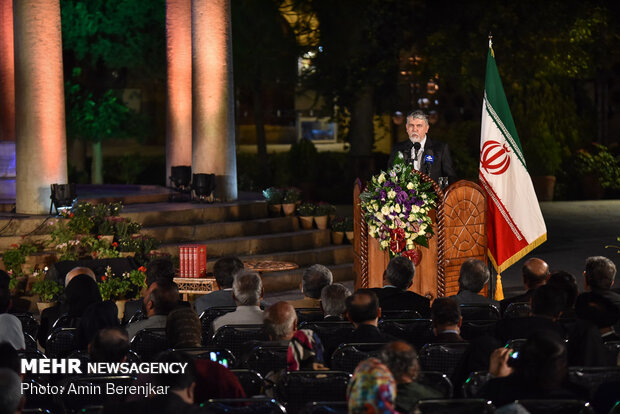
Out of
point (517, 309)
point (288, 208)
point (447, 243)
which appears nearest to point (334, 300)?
point (517, 309)

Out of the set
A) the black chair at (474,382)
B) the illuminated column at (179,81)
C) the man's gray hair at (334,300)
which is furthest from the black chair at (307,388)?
the illuminated column at (179,81)

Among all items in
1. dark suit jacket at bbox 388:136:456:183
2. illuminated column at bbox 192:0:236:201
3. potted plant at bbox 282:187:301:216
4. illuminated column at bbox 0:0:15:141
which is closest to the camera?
dark suit jacket at bbox 388:136:456:183

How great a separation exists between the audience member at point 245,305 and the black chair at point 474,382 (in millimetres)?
2250

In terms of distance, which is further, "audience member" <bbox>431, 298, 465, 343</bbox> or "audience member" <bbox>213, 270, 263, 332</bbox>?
"audience member" <bbox>213, 270, 263, 332</bbox>

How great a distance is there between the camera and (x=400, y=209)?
435 inches

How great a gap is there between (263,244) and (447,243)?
5.53 m

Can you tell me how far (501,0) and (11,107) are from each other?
40.3ft

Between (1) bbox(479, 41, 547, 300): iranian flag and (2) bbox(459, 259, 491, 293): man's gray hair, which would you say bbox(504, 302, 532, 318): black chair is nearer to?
(2) bbox(459, 259, 491, 293): man's gray hair

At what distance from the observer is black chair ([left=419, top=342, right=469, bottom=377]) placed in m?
7.05

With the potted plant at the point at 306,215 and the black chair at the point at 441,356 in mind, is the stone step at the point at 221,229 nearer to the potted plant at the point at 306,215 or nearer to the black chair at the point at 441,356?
the potted plant at the point at 306,215

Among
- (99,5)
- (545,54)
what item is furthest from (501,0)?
(99,5)

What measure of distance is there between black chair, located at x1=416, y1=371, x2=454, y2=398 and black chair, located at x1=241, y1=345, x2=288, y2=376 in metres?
1.12

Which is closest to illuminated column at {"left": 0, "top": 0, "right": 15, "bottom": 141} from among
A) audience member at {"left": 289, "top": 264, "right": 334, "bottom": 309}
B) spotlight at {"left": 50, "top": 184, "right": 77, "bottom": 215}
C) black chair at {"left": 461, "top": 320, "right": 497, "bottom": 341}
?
spotlight at {"left": 50, "top": 184, "right": 77, "bottom": 215}

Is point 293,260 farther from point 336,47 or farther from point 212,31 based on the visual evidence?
point 336,47
